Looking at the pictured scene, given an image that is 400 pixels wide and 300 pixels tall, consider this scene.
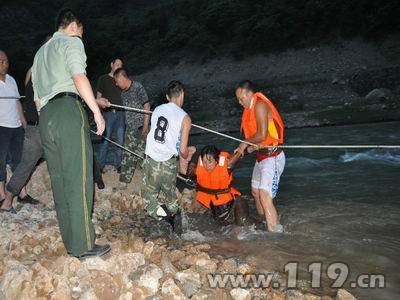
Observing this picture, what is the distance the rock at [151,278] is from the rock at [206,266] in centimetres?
53

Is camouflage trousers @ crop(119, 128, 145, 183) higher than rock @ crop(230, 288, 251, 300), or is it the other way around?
camouflage trousers @ crop(119, 128, 145, 183)

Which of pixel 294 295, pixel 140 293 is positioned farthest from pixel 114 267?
pixel 294 295

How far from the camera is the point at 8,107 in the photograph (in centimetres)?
537

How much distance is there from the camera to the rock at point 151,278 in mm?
3564

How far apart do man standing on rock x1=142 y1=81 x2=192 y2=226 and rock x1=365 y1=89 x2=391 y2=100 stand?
52.6 ft

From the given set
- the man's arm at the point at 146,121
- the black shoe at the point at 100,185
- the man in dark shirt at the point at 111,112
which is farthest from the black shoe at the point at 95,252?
the man in dark shirt at the point at 111,112

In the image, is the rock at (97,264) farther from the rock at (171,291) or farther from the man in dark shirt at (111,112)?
the man in dark shirt at (111,112)

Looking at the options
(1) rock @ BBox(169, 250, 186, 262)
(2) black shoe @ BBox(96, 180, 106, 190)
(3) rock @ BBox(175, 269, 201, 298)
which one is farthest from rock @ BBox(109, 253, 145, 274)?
A: (2) black shoe @ BBox(96, 180, 106, 190)

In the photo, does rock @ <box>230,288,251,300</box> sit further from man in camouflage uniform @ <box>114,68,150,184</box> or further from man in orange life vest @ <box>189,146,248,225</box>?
man in camouflage uniform @ <box>114,68,150,184</box>

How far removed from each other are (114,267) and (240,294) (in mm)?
1057

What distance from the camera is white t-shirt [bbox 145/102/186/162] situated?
514 centimetres

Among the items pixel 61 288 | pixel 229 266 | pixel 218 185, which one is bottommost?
pixel 229 266

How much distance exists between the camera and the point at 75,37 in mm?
3639

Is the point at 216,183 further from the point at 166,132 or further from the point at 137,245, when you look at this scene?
the point at 137,245
